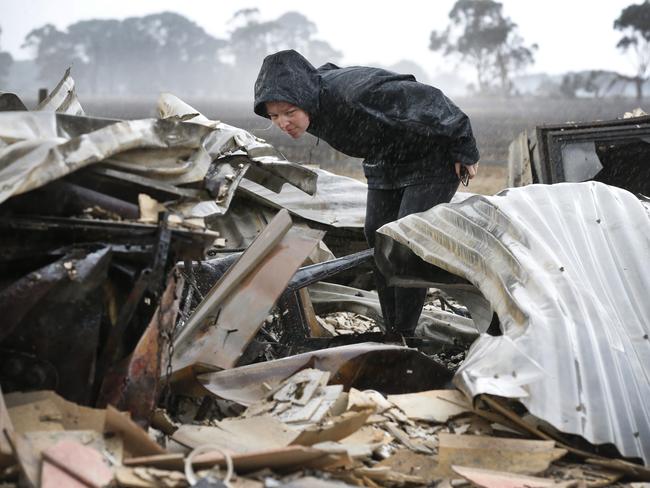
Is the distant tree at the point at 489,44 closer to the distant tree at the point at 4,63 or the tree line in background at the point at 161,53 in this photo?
the tree line in background at the point at 161,53

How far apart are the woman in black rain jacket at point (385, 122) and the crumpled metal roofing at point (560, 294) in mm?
378

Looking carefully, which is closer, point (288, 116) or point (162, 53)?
point (288, 116)

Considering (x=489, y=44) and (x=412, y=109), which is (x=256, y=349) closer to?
(x=412, y=109)

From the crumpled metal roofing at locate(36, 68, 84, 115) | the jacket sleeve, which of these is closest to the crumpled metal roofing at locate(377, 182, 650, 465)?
the jacket sleeve

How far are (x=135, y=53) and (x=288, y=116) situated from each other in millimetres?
99166

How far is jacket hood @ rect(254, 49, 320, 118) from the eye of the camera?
4.01 m

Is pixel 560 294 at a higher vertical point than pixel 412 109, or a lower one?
lower

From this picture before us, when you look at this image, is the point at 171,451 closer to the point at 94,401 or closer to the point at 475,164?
the point at 94,401

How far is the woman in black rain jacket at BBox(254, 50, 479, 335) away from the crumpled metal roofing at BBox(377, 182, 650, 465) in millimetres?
378

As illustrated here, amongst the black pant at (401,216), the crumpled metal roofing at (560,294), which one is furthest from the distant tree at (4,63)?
the crumpled metal roofing at (560,294)

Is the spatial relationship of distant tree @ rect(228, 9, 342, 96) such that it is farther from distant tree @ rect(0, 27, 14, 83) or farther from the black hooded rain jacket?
the black hooded rain jacket

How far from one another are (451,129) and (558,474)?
6.66 feet

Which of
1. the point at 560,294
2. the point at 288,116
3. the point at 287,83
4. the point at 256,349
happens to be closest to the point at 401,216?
the point at 288,116

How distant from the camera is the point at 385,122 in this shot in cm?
415
